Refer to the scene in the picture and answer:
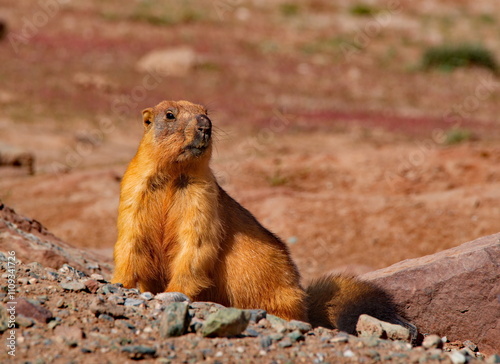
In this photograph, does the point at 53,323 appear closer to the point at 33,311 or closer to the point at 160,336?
the point at 33,311

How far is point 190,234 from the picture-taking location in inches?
220

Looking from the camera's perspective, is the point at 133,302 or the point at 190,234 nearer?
the point at 133,302

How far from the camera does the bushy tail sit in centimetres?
637

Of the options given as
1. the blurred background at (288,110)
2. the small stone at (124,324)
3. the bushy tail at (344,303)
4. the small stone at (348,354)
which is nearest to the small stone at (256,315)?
the small stone at (348,354)

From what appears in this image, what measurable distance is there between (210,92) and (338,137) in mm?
6397

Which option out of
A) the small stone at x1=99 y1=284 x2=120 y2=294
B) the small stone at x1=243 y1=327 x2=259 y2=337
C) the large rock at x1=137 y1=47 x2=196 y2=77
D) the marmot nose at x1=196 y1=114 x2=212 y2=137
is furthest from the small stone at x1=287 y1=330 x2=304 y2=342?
the large rock at x1=137 y1=47 x2=196 y2=77

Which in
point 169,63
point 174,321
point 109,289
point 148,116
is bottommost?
point 174,321

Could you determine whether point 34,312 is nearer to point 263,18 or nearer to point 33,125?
point 33,125

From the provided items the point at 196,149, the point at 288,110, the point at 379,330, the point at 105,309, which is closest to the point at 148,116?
the point at 196,149

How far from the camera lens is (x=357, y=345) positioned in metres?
4.75

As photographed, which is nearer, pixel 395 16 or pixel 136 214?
pixel 136 214

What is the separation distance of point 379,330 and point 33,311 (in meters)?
2.81

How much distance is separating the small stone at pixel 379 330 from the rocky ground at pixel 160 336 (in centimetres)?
58

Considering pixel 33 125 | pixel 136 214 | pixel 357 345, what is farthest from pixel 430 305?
pixel 33 125
